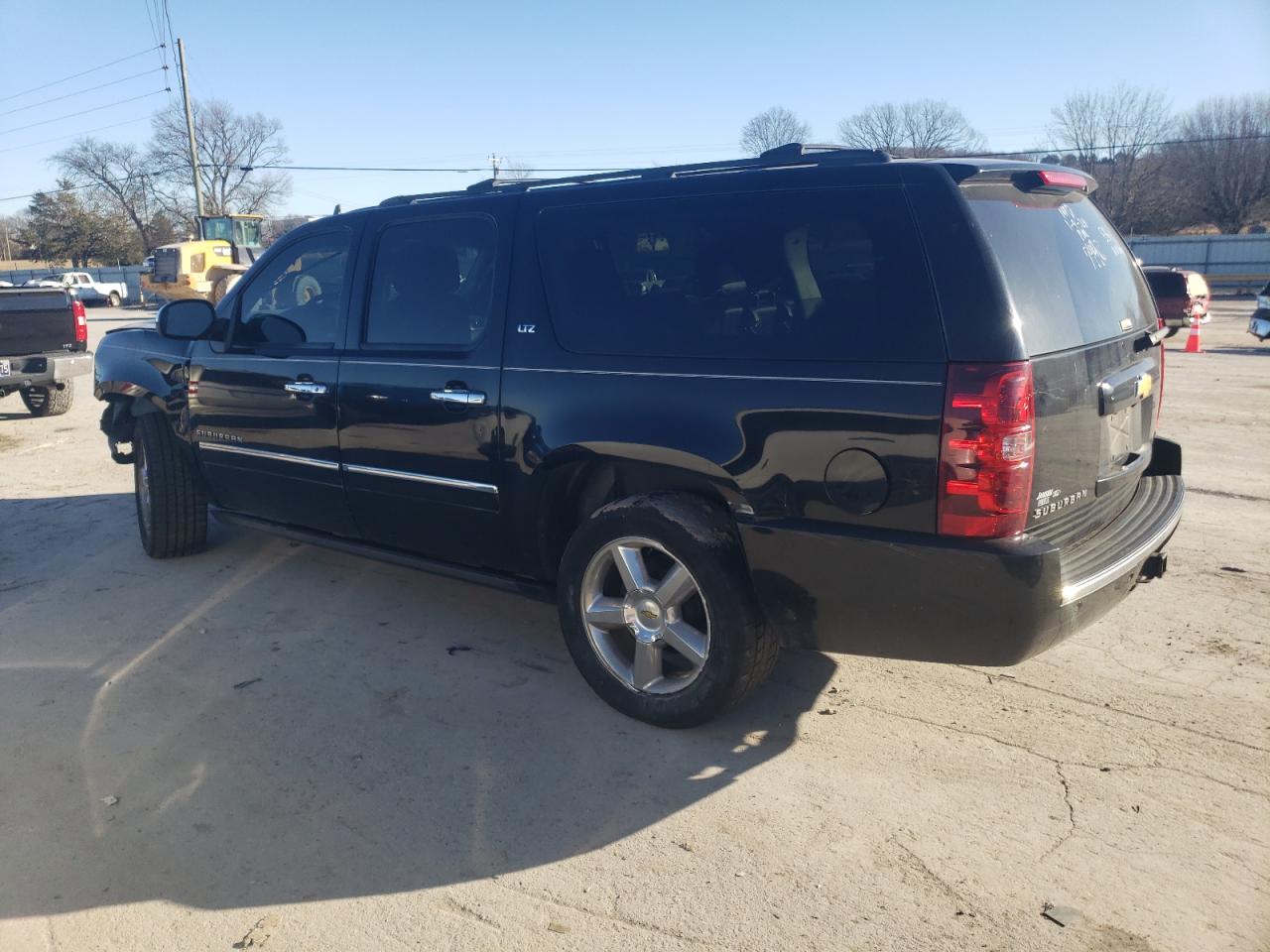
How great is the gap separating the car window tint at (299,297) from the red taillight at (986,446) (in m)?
3.00

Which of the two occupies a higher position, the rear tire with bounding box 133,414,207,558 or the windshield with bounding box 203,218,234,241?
the windshield with bounding box 203,218,234,241

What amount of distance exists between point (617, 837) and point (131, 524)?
5173 millimetres

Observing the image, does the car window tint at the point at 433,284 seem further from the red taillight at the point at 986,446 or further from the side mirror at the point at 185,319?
the red taillight at the point at 986,446

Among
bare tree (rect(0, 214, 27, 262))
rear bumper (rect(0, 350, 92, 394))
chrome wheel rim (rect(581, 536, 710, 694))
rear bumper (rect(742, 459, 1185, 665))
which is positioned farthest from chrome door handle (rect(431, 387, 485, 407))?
bare tree (rect(0, 214, 27, 262))

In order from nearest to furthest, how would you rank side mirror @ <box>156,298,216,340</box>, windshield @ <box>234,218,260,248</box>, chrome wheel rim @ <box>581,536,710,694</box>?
chrome wheel rim @ <box>581,536,710,694</box>
side mirror @ <box>156,298,216,340</box>
windshield @ <box>234,218,260,248</box>

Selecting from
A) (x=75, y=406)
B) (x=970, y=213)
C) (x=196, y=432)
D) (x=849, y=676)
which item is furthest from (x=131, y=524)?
(x=75, y=406)

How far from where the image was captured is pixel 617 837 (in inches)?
120

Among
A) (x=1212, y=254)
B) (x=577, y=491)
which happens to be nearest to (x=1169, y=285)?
(x=577, y=491)

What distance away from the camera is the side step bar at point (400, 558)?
4.18 meters

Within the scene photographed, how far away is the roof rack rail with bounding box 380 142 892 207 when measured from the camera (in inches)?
132

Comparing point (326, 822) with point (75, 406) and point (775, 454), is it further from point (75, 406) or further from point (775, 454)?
point (75, 406)

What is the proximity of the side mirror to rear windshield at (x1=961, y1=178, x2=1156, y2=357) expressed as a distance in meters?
3.92

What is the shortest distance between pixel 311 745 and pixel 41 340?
9.91 meters

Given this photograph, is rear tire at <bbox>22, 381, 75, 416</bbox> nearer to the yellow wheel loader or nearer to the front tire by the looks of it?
the front tire
